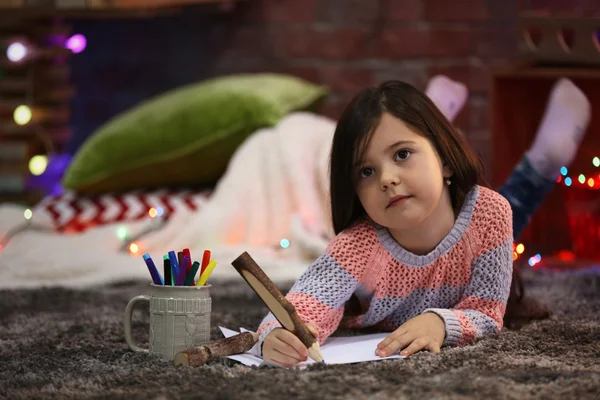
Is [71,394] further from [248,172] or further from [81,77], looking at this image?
[81,77]

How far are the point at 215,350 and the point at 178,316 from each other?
69 millimetres

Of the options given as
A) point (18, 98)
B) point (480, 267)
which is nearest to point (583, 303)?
point (480, 267)

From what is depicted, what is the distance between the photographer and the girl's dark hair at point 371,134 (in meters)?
1.23

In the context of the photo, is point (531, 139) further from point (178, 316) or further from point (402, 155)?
point (178, 316)

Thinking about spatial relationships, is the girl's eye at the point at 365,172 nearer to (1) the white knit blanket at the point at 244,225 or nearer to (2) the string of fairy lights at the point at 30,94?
(1) the white knit blanket at the point at 244,225

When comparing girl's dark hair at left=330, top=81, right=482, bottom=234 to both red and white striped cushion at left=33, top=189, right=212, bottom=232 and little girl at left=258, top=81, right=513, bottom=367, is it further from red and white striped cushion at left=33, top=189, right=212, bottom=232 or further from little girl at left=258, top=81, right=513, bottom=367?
red and white striped cushion at left=33, top=189, right=212, bottom=232

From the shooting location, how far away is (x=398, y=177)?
119cm

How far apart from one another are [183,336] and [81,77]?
1.98 meters

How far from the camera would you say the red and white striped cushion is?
91.5 inches

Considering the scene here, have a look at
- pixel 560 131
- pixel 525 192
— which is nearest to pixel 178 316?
pixel 525 192

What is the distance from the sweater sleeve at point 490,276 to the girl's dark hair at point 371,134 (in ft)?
0.21

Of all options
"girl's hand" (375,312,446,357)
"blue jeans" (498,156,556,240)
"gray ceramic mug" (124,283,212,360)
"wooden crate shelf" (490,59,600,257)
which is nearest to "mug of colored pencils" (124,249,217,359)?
"gray ceramic mug" (124,283,212,360)

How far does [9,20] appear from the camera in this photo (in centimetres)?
251

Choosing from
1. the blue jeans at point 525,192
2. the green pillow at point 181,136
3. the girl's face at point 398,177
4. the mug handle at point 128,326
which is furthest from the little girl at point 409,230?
the green pillow at point 181,136
